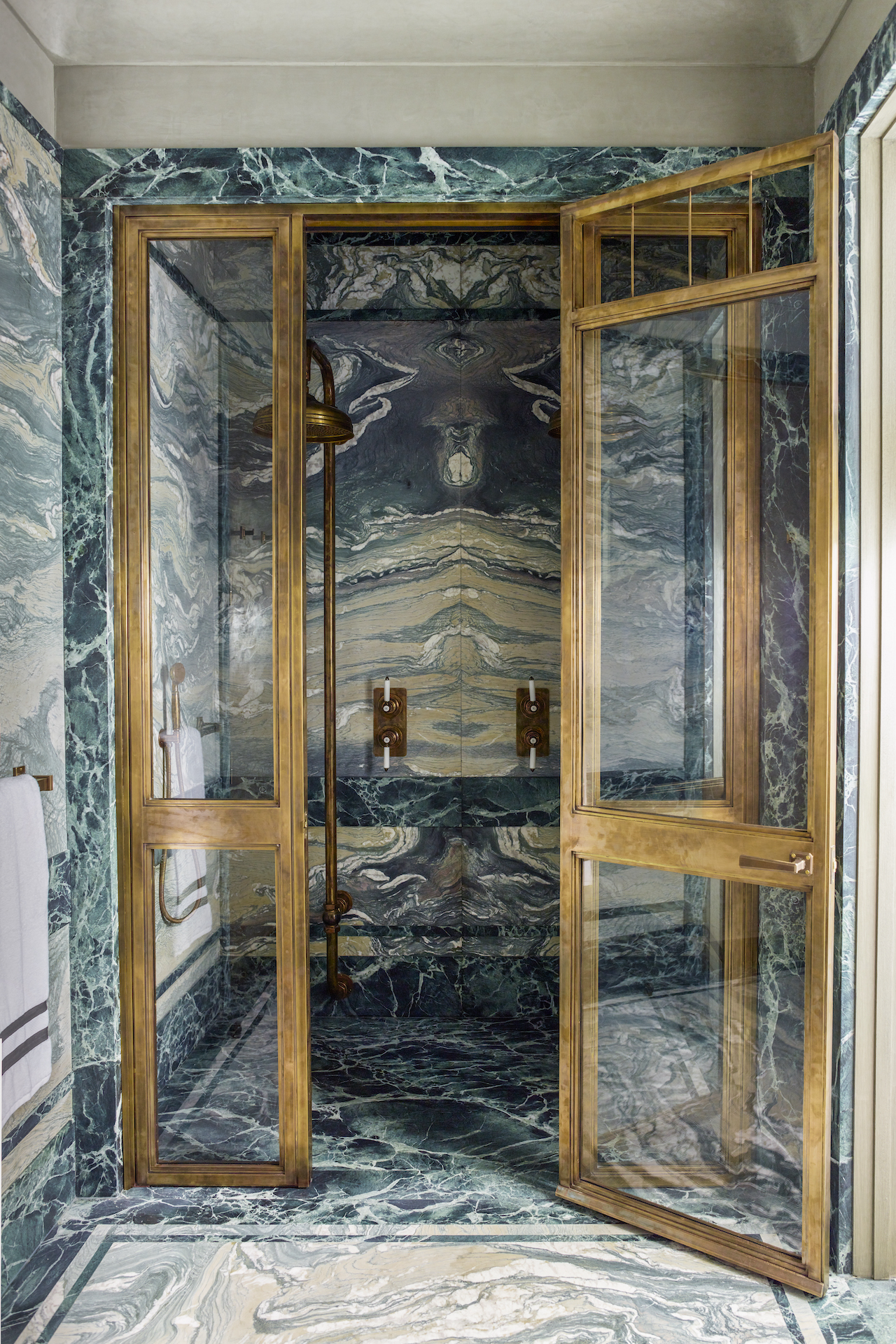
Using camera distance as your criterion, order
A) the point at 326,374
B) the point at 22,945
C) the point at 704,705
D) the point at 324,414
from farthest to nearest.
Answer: the point at 326,374 → the point at 324,414 → the point at 704,705 → the point at 22,945

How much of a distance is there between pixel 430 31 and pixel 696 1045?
2.31 meters

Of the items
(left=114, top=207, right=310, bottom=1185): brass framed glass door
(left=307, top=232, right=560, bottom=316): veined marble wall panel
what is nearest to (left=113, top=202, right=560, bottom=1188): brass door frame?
(left=114, top=207, right=310, bottom=1185): brass framed glass door

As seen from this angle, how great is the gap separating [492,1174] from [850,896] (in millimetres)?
1136

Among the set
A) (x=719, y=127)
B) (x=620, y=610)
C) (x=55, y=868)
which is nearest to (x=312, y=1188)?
(x=55, y=868)

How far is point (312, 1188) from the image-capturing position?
2.26m

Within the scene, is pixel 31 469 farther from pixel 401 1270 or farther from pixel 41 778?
pixel 401 1270

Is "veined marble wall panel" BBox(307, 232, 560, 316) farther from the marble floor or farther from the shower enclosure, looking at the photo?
the marble floor

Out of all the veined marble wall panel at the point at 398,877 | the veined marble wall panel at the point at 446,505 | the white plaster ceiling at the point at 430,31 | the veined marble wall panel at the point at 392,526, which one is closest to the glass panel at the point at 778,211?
the white plaster ceiling at the point at 430,31

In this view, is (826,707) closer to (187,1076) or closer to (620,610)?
(620,610)

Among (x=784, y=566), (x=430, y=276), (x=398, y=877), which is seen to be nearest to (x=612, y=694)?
(x=784, y=566)

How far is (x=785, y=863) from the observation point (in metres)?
1.92

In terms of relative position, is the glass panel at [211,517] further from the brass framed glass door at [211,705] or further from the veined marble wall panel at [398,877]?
the veined marble wall panel at [398,877]

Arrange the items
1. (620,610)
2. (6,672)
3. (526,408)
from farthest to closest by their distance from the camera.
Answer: (526,408), (620,610), (6,672)

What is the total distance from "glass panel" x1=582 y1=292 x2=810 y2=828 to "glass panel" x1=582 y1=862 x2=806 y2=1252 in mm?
229
